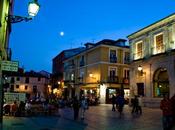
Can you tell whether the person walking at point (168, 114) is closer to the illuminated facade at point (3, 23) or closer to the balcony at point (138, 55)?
the illuminated facade at point (3, 23)

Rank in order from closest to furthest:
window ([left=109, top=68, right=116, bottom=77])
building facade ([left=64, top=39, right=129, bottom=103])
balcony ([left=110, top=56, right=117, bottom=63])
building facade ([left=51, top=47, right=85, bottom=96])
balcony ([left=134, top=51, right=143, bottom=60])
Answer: balcony ([left=134, top=51, right=143, bottom=60]), building facade ([left=64, top=39, right=129, bottom=103]), window ([left=109, top=68, right=116, bottom=77]), balcony ([left=110, top=56, right=117, bottom=63]), building facade ([left=51, top=47, right=85, bottom=96])

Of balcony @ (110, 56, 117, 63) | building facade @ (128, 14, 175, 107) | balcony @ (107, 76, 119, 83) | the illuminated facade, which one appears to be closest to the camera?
the illuminated facade

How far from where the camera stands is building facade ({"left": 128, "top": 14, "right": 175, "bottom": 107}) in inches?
1078

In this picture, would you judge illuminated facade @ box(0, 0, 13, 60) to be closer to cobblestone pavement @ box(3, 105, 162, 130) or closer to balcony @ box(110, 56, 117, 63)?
cobblestone pavement @ box(3, 105, 162, 130)

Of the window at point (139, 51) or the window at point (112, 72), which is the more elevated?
the window at point (139, 51)

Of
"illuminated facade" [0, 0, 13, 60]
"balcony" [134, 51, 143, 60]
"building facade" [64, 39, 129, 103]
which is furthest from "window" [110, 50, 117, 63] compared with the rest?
"illuminated facade" [0, 0, 13, 60]

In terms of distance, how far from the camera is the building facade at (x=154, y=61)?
1078 inches

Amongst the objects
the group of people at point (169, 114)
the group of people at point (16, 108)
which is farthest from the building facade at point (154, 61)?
the group of people at point (169, 114)

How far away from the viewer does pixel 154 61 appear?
29.5m

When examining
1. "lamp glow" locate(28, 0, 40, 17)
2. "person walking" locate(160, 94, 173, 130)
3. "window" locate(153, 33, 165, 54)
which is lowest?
"person walking" locate(160, 94, 173, 130)

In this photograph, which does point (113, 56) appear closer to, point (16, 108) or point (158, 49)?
point (158, 49)

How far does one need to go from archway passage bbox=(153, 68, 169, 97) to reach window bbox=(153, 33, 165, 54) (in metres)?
1.99

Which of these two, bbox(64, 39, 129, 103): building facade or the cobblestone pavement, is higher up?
bbox(64, 39, 129, 103): building facade

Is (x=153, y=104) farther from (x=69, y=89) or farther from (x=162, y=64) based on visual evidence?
(x=69, y=89)
